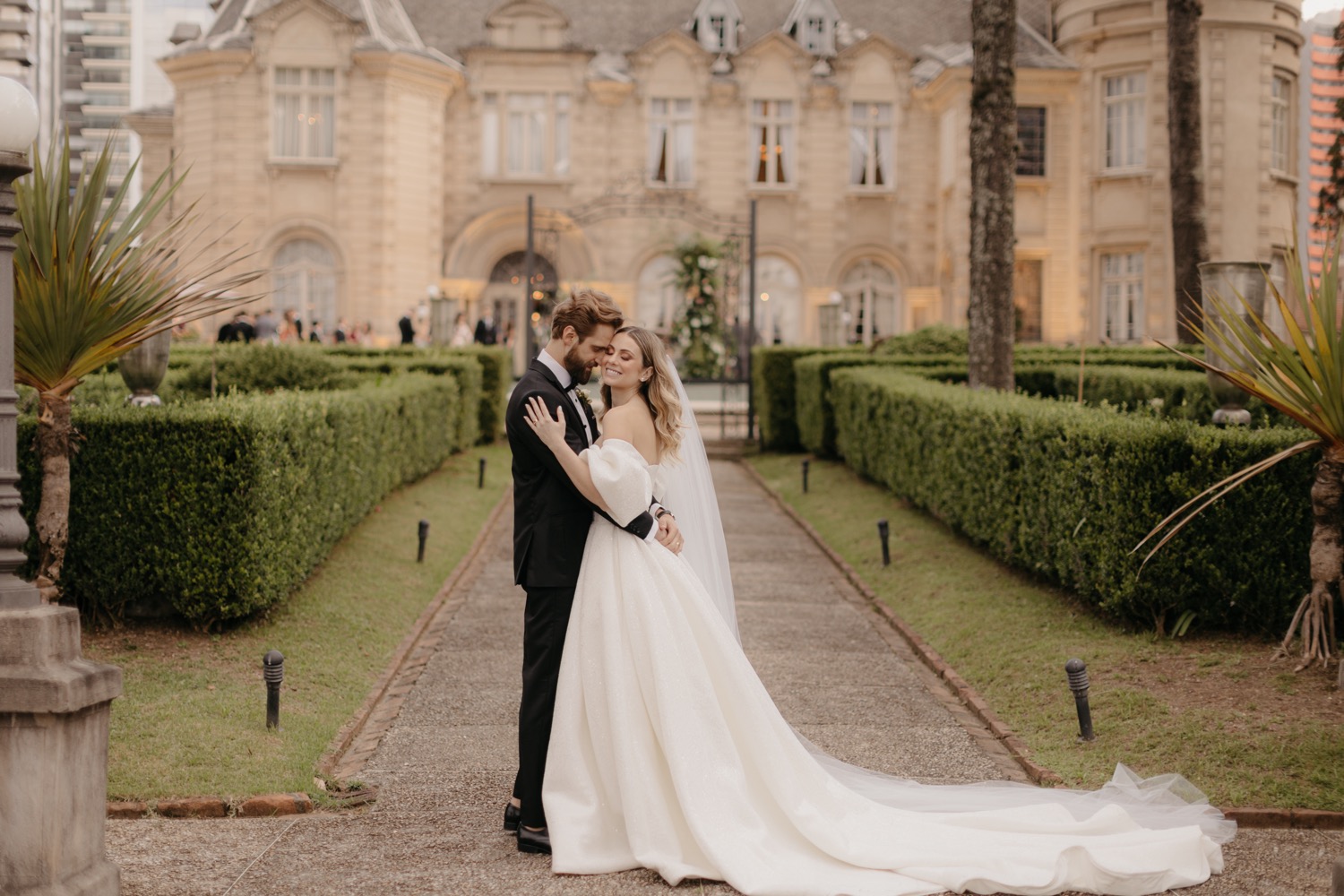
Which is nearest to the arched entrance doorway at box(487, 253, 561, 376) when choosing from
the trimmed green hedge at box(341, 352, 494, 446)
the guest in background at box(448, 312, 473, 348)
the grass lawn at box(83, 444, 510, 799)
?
the guest in background at box(448, 312, 473, 348)

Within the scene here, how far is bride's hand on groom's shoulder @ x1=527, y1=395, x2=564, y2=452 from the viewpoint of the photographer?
194 inches

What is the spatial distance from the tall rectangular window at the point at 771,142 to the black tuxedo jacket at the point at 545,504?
31.8 m

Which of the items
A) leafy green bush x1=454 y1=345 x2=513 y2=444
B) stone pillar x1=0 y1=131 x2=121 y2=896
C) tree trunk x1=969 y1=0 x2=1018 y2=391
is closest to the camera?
stone pillar x1=0 y1=131 x2=121 y2=896

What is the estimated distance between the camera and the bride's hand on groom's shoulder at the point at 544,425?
16.2 feet

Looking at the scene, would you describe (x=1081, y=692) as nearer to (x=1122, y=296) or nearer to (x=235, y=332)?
(x=235, y=332)

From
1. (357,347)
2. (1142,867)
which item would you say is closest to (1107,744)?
(1142,867)

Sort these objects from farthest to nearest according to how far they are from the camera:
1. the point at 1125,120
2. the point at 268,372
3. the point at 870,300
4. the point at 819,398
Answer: the point at 870,300
the point at 1125,120
the point at 819,398
the point at 268,372

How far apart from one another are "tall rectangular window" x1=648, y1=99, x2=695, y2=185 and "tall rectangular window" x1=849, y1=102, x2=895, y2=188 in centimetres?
432

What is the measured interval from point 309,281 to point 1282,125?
23.6m

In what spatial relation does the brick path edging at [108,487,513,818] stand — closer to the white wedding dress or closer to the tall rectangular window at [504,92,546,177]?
the white wedding dress

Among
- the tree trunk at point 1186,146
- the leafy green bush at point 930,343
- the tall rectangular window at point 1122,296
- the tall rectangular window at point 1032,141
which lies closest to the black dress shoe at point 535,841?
the tree trunk at point 1186,146

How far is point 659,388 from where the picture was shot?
201 inches

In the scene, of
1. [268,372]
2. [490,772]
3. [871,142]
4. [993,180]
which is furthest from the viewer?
[871,142]

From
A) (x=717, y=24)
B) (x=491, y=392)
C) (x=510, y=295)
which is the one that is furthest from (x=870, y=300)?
(x=491, y=392)
